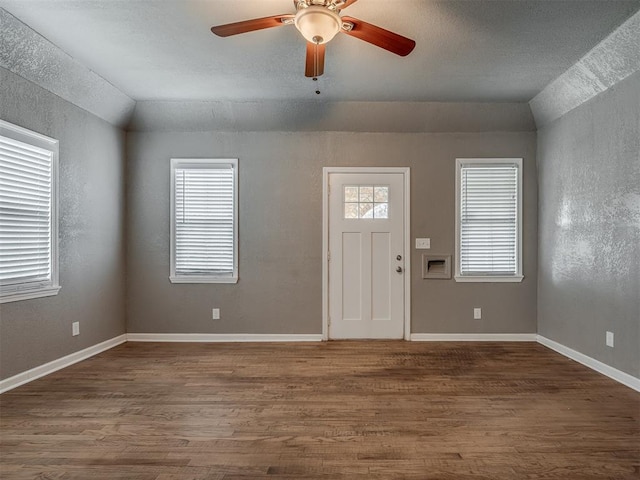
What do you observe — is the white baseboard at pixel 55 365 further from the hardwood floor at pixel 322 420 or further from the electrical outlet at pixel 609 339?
the electrical outlet at pixel 609 339

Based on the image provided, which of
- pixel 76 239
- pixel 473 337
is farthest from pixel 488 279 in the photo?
pixel 76 239

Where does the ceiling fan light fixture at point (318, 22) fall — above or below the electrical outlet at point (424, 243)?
above

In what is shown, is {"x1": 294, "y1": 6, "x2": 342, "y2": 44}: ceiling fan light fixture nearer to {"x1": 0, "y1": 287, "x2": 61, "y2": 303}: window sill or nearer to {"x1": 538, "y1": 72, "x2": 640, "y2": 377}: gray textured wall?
{"x1": 538, "y1": 72, "x2": 640, "y2": 377}: gray textured wall

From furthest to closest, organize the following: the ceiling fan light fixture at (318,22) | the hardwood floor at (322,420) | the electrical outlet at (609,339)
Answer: the electrical outlet at (609,339) < the ceiling fan light fixture at (318,22) < the hardwood floor at (322,420)

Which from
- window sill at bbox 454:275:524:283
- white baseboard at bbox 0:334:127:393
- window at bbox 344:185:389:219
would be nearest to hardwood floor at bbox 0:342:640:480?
white baseboard at bbox 0:334:127:393

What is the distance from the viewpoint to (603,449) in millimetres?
2332

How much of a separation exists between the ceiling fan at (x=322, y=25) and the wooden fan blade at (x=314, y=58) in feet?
0.16

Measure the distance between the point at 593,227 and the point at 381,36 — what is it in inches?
114

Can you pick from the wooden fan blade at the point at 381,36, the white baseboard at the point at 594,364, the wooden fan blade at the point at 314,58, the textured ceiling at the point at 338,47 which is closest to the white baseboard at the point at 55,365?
the textured ceiling at the point at 338,47

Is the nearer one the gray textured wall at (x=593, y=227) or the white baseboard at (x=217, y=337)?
the gray textured wall at (x=593, y=227)

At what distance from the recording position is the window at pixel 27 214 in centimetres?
326

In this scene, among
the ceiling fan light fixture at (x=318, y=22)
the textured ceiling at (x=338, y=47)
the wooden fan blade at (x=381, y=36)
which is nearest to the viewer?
the ceiling fan light fixture at (x=318, y=22)

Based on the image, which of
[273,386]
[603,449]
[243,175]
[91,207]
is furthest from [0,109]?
[603,449]

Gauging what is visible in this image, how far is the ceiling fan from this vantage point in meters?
2.31
